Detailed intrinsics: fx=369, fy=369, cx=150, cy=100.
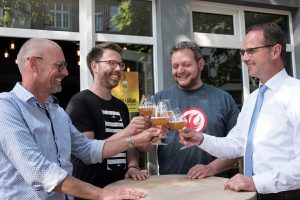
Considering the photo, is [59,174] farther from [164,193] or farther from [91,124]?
[91,124]

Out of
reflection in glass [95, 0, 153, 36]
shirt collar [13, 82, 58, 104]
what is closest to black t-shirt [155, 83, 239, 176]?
shirt collar [13, 82, 58, 104]

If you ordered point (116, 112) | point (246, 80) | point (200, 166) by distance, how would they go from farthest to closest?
point (246, 80)
point (116, 112)
point (200, 166)

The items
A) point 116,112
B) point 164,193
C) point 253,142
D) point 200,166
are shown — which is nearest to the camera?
point 164,193

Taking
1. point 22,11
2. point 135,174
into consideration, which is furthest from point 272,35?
point 22,11

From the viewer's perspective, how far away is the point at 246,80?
633 cm

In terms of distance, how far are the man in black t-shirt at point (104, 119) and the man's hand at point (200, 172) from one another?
1.12 feet

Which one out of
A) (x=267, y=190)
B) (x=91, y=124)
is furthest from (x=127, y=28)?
(x=267, y=190)

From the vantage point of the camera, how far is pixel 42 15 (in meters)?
5.09

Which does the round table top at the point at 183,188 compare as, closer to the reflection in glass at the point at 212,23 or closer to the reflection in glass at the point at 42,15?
the reflection in glass at the point at 42,15

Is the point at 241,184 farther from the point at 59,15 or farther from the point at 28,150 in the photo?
the point at 59,15

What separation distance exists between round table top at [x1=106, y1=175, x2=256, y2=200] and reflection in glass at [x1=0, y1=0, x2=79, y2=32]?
316cm

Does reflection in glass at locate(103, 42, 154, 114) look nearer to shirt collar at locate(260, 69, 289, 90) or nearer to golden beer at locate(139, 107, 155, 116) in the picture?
golden beer at locate(139, 107, 155, 116)

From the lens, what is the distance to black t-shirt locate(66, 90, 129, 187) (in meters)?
2.81

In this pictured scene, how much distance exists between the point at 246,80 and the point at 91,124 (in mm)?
4108
